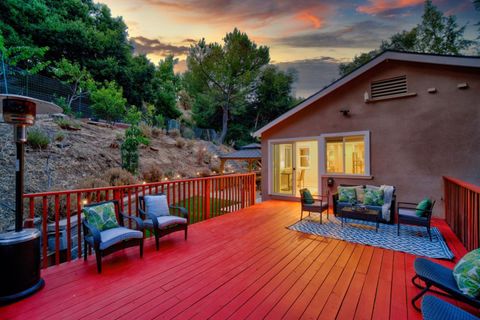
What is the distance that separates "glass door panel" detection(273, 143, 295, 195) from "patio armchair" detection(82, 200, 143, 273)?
540cm

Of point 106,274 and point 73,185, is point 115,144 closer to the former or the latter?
point 73,185

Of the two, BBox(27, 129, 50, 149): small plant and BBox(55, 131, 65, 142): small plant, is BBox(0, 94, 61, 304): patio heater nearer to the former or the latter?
BBox(27, 129, 50, 149): small plant

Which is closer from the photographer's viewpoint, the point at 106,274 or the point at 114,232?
the point at 106,274

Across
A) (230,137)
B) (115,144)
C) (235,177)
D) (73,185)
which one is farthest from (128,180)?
(230,137)

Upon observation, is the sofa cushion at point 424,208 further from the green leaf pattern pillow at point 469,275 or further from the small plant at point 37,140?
the small plant at point 37,140

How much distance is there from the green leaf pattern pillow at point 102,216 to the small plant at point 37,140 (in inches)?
245

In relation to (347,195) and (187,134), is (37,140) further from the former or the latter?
(187,134)

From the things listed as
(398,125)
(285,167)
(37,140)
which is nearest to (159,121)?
(37,140)

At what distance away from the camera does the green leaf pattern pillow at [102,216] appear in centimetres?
309

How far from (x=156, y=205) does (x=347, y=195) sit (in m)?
4.50

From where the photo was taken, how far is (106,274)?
2.70m

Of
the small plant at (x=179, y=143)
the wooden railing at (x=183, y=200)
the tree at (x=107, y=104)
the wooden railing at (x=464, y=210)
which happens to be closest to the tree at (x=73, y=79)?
the tree at (x=107, y=104)

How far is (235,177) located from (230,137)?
53.7 ft

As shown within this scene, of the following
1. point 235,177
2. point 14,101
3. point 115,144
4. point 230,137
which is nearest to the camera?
point 14,101
